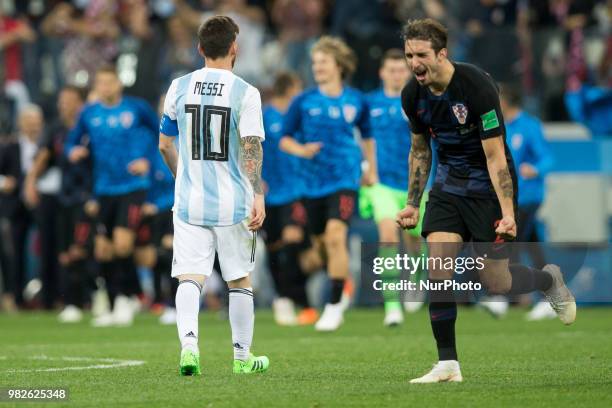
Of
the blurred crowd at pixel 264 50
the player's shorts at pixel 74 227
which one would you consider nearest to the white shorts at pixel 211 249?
the player's shorts at pixel 74 227

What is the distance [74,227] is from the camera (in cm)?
1842

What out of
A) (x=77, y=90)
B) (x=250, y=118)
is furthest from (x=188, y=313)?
(x=77, y=90)

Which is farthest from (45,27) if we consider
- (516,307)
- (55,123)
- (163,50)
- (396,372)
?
(396,372)

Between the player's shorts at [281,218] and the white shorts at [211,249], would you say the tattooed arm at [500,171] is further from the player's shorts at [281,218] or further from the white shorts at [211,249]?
the player's shorts at [281,218]

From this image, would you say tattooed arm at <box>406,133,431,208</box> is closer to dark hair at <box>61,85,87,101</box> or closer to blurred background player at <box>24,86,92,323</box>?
blurred background player at <box>24,86,92,323</box>

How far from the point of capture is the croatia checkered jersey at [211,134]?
8.47 metres

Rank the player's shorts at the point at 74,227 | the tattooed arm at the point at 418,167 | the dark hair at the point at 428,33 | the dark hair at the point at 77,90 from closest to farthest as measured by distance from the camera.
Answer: the dark hair at the point at 428,33, the tattooed arm at the point at 418,167, the player's shorts at the point at 74,227, the dark hair at the point at 77,90

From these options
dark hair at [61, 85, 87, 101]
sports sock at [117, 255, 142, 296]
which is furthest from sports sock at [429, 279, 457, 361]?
dark hair at [61, 85, 87, 101]

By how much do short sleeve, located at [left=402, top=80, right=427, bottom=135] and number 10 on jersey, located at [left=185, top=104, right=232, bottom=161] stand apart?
1106mm

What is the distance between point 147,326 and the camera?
50.0 ft

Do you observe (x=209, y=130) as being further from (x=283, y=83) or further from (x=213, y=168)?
(x=283, y=83)

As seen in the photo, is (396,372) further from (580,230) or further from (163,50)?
(163,50)

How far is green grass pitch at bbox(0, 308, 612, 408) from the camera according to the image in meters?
7.28

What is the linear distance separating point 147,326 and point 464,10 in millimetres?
7331
